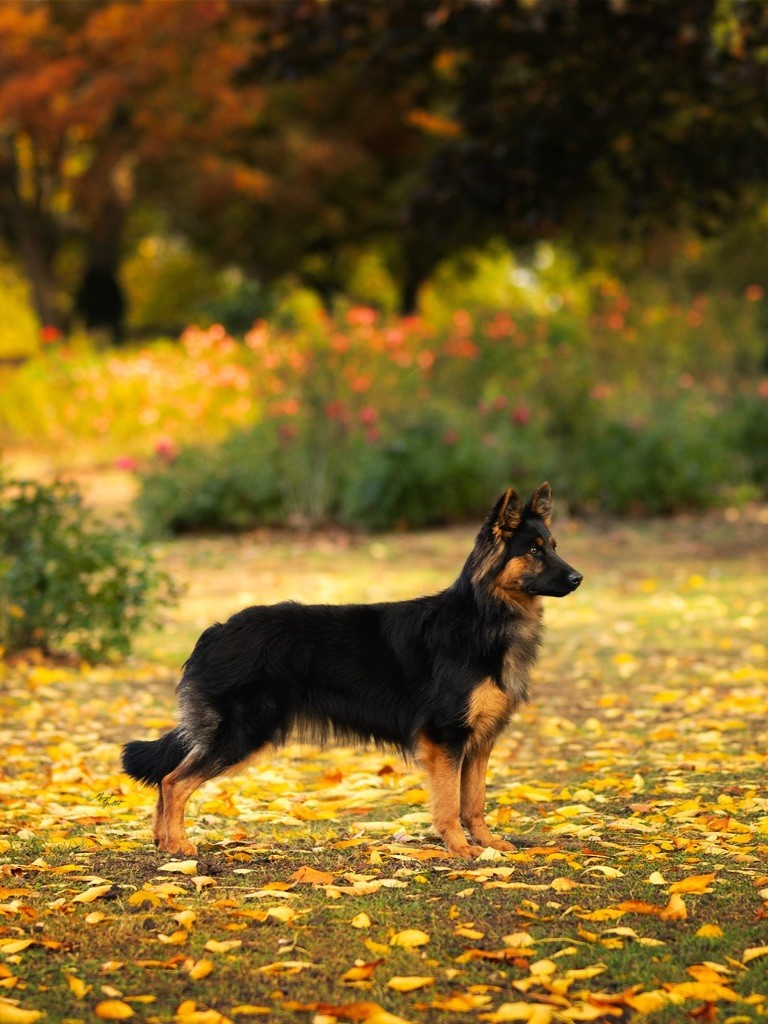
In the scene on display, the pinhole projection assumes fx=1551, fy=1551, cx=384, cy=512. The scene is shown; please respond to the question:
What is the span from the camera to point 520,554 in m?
5.34

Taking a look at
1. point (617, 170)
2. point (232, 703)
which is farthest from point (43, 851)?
point (617, 170)

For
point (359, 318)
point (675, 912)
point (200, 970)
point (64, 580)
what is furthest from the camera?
point (359, 318)

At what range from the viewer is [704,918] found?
4.55 m

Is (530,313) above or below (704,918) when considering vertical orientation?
above

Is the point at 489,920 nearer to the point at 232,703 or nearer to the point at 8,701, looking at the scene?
the point at 232,703

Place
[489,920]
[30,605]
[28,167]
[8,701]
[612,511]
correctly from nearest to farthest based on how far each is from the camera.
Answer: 1. [489,920]
2. [8,701]
3. [30,605]
4. [612,511]
5. [28,167]

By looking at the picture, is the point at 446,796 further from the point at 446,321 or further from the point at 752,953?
the point at 446,321

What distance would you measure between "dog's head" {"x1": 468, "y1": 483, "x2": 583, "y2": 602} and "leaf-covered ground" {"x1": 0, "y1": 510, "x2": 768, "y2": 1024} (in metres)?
0.91

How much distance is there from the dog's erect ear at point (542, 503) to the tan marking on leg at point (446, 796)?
874 mm

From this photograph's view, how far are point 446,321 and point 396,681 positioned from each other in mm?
16036

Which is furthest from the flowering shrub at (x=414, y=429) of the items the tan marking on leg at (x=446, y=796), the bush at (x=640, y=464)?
the tan marking on leg at (x=446, y=796)

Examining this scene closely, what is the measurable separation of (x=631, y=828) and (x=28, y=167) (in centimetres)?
3059

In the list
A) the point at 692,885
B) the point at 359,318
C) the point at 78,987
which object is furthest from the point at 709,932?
the point at 359,318

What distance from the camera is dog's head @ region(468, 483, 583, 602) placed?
17.3 ft
